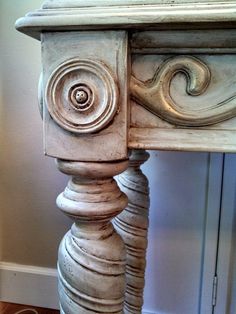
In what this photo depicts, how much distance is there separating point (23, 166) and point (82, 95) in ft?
2.58

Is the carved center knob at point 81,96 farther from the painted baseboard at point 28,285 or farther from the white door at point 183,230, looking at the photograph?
the painted baseboard at point 28,285

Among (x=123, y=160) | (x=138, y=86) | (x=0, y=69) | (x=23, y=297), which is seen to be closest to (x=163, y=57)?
(x=138, y=86)

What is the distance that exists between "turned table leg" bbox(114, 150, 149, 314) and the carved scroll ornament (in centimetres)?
34

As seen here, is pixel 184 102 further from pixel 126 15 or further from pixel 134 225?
pixel 134 225

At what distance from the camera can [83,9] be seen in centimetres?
43

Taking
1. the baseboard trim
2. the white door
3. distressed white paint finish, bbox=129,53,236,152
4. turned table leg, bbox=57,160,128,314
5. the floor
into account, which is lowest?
the floor

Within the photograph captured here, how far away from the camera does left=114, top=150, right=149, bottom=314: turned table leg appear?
80cm

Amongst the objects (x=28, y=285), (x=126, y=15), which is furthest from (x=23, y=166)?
(x=126, y=15)

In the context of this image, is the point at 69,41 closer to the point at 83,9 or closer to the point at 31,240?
the point at 83,9

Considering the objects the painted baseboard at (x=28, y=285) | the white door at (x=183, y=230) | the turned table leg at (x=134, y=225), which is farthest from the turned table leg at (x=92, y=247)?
the painted baseboard at (x=28, y=285)

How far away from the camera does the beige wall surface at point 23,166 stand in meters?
1.09

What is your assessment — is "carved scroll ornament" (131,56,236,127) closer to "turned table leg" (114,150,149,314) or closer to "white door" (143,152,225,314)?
"turned table leg" (114,150,149,314)

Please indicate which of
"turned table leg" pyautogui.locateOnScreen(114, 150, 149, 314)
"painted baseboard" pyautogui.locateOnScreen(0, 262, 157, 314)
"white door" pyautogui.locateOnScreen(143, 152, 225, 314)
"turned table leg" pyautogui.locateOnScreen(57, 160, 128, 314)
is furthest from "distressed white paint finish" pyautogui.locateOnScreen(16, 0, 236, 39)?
"painted baseboard" pyautogui.locateOnScreen(0, 262, 157, 314)

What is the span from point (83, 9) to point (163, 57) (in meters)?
0.12
